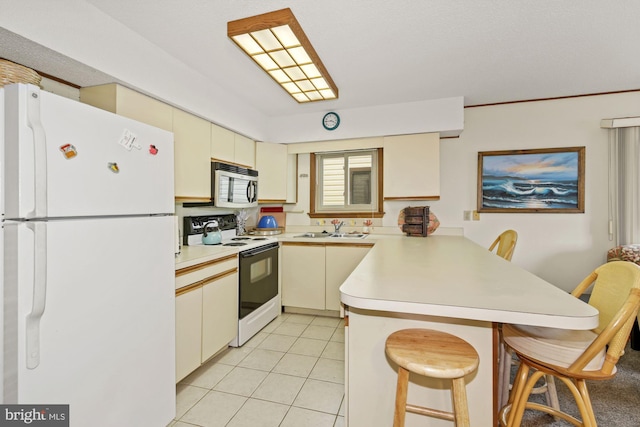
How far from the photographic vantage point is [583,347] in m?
1.13

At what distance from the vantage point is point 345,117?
3488 mm

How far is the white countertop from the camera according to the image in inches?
36.2

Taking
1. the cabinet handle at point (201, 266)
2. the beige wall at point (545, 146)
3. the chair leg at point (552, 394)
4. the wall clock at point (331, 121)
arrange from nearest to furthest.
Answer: the chair leg at point (552, 394) < the cabinet handle at point (201, 266) < the beige wall at point (545, 146) < the wall clock at point (331, 121)

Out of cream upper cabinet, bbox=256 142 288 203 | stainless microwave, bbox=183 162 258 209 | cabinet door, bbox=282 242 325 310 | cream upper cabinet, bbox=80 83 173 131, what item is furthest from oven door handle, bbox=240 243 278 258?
cream upper cabinet, bbox=80 83 173 131

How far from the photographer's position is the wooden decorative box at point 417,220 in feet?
10.6

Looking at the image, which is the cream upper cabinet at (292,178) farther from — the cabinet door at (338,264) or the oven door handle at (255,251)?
the cabinet door at (338,264)

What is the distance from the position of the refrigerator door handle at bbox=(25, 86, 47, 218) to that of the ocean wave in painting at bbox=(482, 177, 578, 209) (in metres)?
3.73

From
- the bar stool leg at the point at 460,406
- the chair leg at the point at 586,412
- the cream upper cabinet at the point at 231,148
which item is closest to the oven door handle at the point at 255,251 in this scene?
the cream upper cabinet at the point at 231,148

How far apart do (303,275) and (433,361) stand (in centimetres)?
243

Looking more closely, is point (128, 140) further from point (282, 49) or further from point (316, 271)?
point (316, 271)

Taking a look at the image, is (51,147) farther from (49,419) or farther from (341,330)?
(341,330)

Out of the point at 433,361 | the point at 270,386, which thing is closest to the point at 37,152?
the point at 433,361

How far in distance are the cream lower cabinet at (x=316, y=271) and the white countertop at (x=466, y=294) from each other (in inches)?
58.0

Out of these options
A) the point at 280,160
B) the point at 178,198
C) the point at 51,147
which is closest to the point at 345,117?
the point at 280,160
